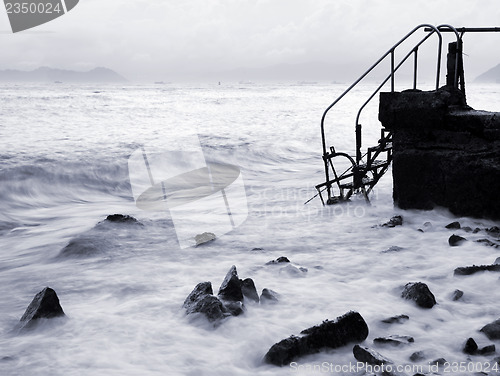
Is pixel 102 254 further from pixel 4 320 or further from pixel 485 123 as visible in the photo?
pixel 485 123

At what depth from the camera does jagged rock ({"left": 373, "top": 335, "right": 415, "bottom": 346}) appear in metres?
2.93

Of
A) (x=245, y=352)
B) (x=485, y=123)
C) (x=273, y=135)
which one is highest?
(x=485, y=123)

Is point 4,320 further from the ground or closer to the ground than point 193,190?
further from the ground

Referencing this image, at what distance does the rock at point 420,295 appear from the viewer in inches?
134

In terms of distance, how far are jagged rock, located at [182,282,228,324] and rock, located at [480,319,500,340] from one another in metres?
1.70

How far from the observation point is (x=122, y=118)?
94.9 feet

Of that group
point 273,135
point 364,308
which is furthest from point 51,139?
point 364,308

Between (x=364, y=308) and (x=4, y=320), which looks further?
(x=4, y=320)

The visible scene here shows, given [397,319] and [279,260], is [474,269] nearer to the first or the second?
[397,319]

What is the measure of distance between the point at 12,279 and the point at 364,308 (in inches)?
144

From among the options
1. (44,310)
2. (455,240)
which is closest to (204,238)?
(44,310)

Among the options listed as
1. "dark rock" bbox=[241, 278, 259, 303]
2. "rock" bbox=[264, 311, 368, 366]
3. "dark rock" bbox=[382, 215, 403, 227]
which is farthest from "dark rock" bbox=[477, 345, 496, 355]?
"dark rock" bbox=[382, 215, 403, 227]

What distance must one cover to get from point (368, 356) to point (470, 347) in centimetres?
63

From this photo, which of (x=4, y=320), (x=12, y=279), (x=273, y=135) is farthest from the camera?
(x=273, y=135)
